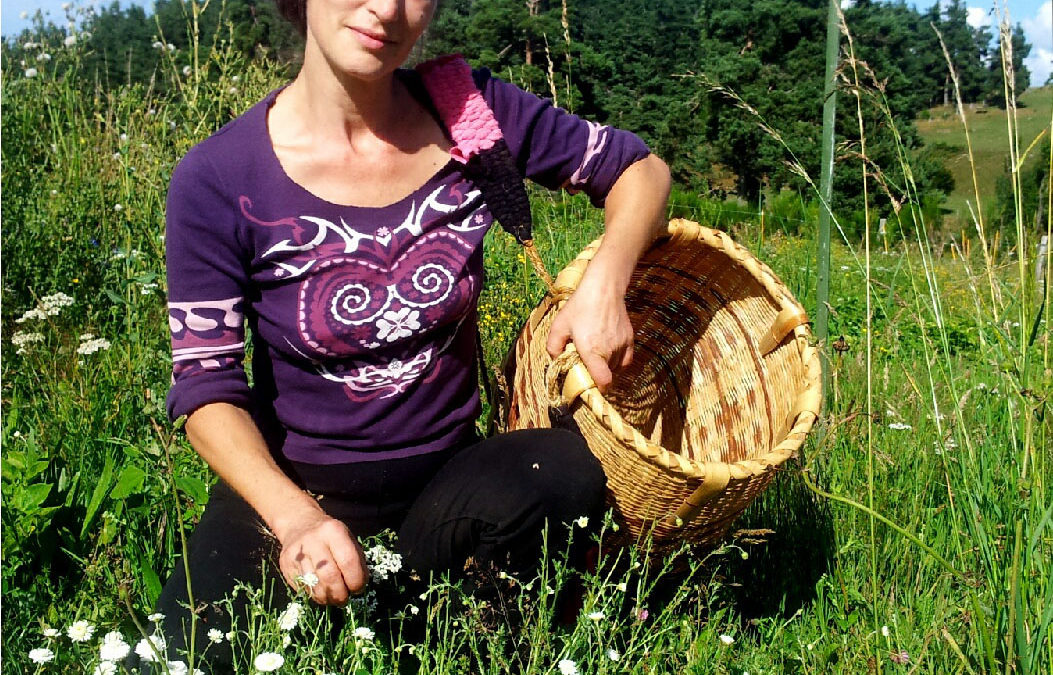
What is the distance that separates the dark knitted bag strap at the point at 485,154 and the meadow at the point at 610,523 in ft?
2.12

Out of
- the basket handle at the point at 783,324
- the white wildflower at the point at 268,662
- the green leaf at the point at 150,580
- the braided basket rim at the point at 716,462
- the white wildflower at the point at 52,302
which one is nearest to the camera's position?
the white wildflower at the point at 268,662

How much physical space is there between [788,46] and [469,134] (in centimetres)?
351

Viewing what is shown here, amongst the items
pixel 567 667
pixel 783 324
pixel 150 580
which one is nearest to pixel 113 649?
pixel 567 667

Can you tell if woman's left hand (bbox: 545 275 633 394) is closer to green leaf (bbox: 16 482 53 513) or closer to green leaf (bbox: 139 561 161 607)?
Result: green leaf (bbox: 139 561 161 607)

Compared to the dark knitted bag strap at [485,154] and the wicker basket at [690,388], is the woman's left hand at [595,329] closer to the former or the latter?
the wicker basket at [690,388]

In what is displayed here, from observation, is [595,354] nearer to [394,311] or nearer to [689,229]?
[394,311]

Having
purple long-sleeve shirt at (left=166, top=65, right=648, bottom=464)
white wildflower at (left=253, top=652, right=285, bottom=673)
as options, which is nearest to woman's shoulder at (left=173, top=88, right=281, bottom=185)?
purple long-sleeve shirt at (left=166, top=65, right=648, bottom=464)

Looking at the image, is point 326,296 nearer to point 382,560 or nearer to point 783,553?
point 382,560

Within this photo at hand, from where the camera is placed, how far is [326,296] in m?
1.65

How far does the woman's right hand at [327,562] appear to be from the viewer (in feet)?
3.92

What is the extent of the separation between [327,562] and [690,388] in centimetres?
158

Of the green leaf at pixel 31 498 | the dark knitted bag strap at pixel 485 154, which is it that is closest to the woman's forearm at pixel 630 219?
the dark knitted bag strap at pixel 485 154

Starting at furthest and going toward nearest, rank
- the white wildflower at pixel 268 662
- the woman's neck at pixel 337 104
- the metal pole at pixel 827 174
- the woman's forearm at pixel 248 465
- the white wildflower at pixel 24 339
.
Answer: the white wildflower at pixel 24 339 < the metal pole at pixel 827 174 < the woman's neck at pixel 337 104 < the woman's forearm at pixel 248 465 < the white wildflower at pixel 268 662

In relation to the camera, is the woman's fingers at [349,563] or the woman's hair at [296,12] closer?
the woman's fingers at [349,563]
